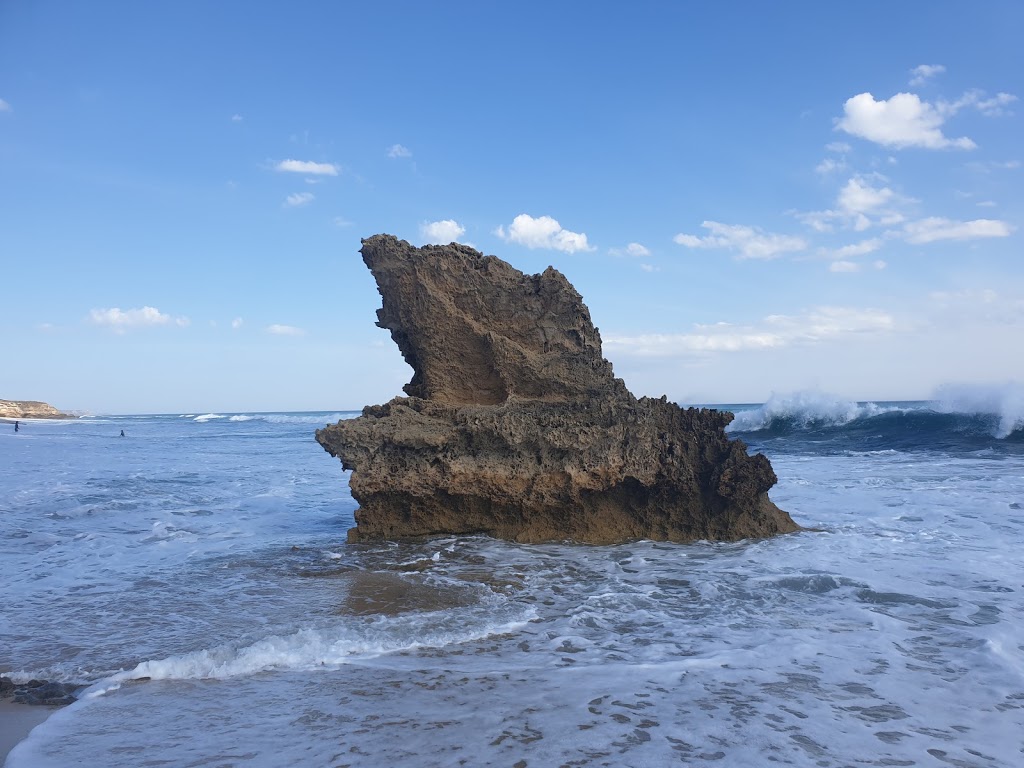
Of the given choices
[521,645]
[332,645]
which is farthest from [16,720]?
[521,645]

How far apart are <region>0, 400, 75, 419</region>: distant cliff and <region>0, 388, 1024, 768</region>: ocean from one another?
86012 mm

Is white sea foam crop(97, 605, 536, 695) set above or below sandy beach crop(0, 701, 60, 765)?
above

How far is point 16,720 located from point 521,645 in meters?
2.55

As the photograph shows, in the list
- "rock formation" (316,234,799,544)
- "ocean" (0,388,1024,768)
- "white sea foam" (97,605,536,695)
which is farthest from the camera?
"rock formation" (316,234,799,544)

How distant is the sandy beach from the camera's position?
3.08 metres

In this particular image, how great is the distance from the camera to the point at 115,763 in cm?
285

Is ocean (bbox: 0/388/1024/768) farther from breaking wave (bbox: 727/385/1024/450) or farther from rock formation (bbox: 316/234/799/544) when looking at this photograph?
breaking wave (bbox: 727/385/1024/450)

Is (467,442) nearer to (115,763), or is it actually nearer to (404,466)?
(404,466)

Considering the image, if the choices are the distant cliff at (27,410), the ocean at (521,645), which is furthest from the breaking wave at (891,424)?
the distant cliff at (27,410)

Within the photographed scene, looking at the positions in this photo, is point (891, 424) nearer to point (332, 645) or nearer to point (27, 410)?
point (332, 645)

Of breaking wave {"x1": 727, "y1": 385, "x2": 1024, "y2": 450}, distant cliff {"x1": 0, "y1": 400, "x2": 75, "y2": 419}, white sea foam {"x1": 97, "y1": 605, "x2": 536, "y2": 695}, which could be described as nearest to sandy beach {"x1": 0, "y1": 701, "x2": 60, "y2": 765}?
white sea foam {"x1": 97, "y1": 605, "x2": 536, "y2": 695}

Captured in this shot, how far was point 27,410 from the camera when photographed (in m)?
84.2

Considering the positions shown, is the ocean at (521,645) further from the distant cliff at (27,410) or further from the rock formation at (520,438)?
the distant cliff at (27,410)

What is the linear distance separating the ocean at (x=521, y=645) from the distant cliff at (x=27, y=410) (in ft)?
282
